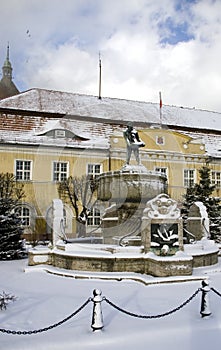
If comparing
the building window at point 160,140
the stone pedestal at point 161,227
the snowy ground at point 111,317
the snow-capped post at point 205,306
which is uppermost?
the building window at point 160,140

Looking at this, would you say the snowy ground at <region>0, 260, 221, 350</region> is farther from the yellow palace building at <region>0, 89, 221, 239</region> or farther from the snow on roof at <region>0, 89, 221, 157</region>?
the snow on roof at <region>0, 89, 221, 157</region>

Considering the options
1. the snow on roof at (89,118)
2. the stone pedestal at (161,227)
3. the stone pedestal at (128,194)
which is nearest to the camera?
the stone pedestal at (161,227)

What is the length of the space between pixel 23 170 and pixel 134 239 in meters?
17.6

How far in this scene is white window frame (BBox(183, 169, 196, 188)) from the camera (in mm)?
31609

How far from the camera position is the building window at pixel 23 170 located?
89.6 ft

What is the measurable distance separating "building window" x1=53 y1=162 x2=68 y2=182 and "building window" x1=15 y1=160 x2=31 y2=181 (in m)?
1.99

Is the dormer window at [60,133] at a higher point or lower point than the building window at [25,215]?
higher

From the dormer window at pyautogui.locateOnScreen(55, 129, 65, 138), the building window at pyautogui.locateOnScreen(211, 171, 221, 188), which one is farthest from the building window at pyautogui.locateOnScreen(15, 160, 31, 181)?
the building window at pyautogui.locateOnScreen(211, 171, 221, 188)

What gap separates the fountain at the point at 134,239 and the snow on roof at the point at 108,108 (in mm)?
19910

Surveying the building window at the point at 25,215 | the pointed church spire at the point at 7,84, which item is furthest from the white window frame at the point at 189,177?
the pointed church spire at the point at 7,84

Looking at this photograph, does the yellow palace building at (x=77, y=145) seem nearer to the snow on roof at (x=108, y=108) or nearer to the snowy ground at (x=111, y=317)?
the snow on roof at (x=108, y=108)

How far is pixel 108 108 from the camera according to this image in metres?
34.5

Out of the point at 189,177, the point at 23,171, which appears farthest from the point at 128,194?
the point at 189,177

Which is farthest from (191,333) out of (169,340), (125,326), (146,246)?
(146,246)
